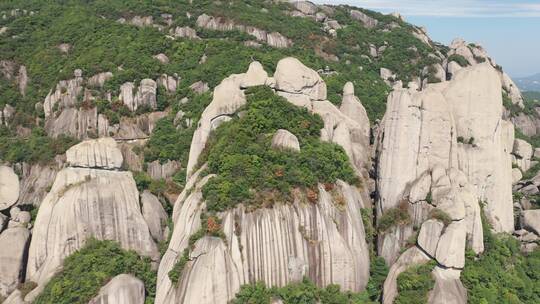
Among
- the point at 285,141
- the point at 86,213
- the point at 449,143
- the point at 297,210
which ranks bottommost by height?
the point at 86,213

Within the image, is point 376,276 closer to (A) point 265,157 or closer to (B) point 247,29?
(A) point 265,157

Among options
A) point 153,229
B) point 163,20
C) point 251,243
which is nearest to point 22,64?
point 163,20

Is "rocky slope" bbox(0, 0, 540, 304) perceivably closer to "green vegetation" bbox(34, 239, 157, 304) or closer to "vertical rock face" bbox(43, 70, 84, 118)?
"green vegetation" bbox(34, 239, 157, 304)

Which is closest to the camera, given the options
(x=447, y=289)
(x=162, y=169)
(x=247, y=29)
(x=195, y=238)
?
(x=195, y=238)

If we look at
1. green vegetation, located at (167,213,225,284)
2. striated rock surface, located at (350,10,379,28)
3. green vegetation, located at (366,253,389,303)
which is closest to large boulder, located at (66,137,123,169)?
green vegetation, located at (167,213,225,284)

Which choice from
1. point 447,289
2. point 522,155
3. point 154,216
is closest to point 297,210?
point 447,289
